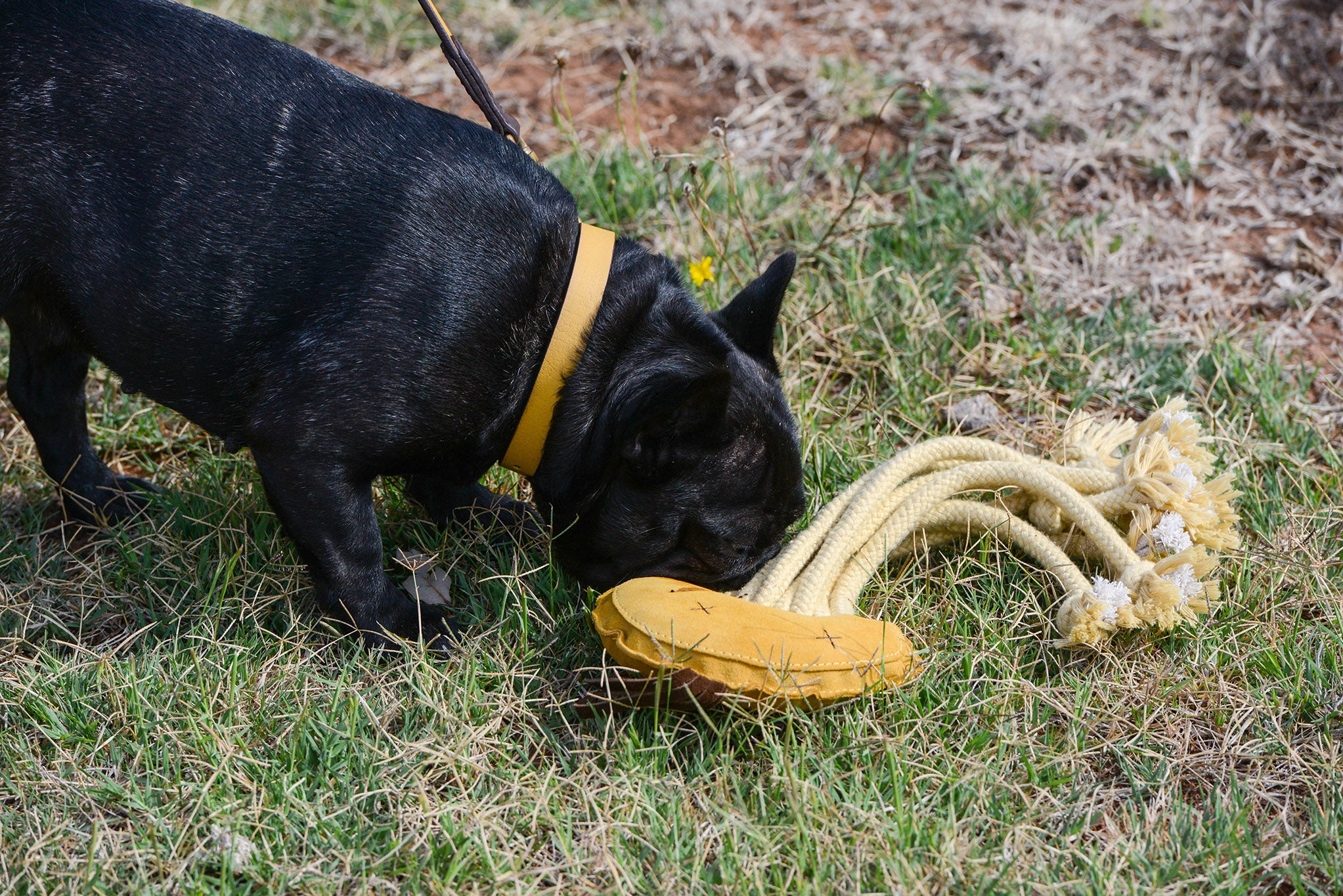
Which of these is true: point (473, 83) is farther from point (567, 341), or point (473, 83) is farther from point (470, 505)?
point (470, 505)

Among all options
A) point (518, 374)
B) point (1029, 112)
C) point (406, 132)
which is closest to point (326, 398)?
point (518, 374)

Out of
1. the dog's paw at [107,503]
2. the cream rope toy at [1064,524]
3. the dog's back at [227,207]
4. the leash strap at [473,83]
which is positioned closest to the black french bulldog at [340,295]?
the dog's back at [227,207]

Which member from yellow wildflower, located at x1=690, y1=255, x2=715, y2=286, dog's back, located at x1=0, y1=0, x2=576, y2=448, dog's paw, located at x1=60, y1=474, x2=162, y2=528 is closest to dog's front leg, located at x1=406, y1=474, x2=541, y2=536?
dog's back, located at x1=0, y1=0, x2=576, y2=448

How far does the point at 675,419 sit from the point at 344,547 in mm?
1038

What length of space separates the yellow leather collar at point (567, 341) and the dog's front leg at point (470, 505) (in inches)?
22.1

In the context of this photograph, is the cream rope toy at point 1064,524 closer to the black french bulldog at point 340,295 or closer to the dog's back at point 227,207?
the black french bulldog at point 340,295

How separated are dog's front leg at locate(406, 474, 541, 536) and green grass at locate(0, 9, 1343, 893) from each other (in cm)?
8

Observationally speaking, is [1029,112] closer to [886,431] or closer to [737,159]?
[737,159]

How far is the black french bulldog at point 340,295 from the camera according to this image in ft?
9.87

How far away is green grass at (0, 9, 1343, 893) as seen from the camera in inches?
103

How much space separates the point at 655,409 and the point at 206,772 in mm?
1464

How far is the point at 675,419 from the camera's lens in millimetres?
2916

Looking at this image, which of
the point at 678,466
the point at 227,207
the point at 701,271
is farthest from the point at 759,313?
the point at 227,207

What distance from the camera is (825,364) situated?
14.6 ft
